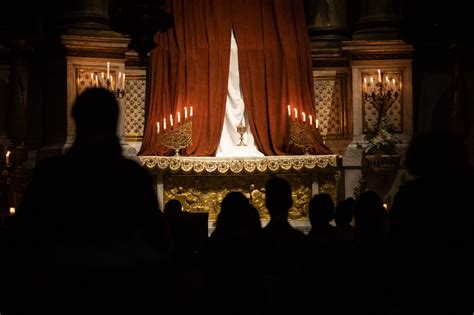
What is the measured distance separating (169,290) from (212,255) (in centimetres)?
136

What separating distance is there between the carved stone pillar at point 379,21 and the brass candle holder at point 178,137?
296cm

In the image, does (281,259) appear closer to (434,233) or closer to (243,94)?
(434,233)

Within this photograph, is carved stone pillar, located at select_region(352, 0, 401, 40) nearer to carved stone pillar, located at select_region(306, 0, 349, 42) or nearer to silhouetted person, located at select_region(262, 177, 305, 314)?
carved stone pillar, located at select_region(306, 0, 349, 42)

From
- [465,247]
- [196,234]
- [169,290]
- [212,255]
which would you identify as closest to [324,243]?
[212,255]

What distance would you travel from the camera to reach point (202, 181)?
12086 mm

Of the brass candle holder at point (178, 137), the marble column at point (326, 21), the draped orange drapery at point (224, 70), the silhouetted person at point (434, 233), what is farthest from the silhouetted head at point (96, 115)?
the marble column at point (326, 21)

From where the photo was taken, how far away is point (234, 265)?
4.78m

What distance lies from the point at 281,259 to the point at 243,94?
781cm

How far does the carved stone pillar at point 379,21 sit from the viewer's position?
1288 centimetres

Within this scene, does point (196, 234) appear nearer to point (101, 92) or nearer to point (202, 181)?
point (101, 92)

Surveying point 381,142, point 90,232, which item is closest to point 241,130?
point 381,142

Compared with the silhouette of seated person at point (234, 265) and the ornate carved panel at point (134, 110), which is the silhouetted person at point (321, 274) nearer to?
the silhouette of seated person at point (234, 265)

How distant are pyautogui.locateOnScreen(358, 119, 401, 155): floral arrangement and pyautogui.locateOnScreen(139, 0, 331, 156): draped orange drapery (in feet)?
2.09

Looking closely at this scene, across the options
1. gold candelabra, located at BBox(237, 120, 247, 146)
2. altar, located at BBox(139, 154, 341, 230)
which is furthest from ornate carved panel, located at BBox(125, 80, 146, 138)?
gold candelabra, located at BBox(237, 120, 247, 146)
